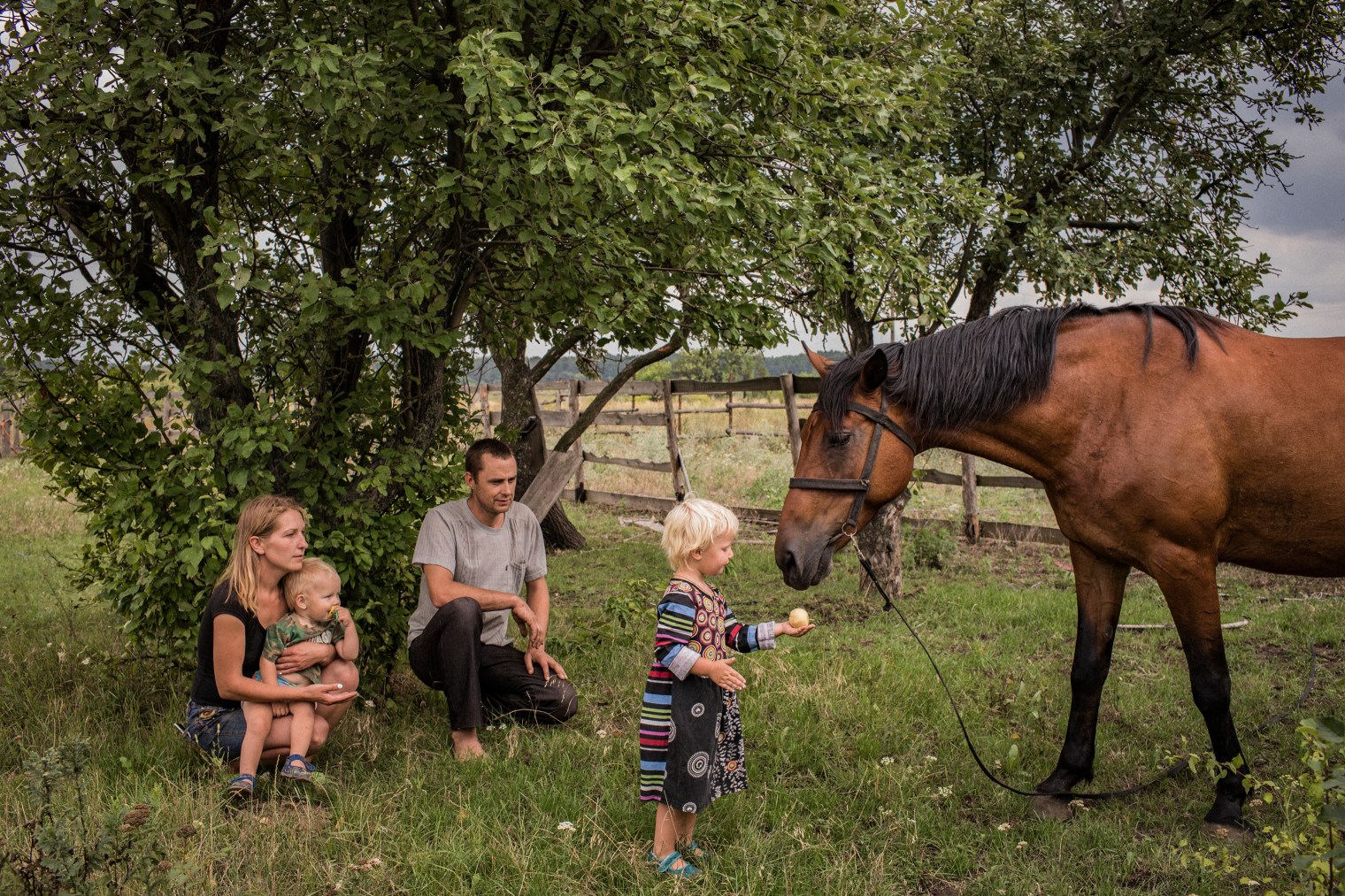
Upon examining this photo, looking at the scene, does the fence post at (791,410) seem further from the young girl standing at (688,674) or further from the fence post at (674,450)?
the young girl standing at (688,674)

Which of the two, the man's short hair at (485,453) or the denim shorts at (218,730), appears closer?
the denim shorts at (218,730)

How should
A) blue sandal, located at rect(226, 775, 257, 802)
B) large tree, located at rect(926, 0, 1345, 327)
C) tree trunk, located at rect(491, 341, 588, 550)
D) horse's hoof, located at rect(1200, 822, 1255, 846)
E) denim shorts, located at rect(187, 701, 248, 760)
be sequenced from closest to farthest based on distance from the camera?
horse's hoof, located at rect(1200, 822, 1255, 846)
blue sandal, located at rect(226, 775, 257, 802)
denim shorts, located at rect(187, 701, 248, 760)
large tree, located at rect(926, 0, 1345, 327)
tree trunk, located at rect(491, 341, 588, 550)

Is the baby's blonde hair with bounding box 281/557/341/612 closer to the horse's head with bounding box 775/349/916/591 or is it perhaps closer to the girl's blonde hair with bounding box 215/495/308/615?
the girl's blonde hair with bounding box 215/495/308/615

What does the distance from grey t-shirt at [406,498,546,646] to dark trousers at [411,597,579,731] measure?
5.0 inches

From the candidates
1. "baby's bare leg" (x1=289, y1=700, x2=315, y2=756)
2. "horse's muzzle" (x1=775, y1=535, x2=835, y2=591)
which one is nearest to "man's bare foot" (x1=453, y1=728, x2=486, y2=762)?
"baby's bare leg" (x1=289, y1=700, x2=315, y2=756)

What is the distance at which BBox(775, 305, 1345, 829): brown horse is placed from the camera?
344 centimetres

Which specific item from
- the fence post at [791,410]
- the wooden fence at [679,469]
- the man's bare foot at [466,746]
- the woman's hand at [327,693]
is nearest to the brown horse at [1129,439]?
the man's bare foot at [466,746]

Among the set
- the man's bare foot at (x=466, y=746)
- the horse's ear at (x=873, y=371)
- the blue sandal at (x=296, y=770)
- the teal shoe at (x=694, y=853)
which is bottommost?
the teal shoe at (x=694, y=853)

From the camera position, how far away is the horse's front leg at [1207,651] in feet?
11.2

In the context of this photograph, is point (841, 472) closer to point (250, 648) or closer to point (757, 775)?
point (757, 775)

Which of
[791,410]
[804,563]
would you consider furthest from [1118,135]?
[804,563]

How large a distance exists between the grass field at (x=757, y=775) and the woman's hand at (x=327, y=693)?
1.04ft

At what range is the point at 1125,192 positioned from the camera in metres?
7.12

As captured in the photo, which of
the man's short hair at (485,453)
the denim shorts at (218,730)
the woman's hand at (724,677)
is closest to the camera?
the woman's hand at (724,677)
